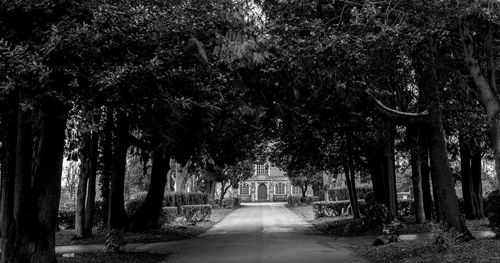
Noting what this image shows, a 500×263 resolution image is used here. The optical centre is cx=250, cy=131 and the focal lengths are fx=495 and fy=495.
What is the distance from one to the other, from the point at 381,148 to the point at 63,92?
16.4m

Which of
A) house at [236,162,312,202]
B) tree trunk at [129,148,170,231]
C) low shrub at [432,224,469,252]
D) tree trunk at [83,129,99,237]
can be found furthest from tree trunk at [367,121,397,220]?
house at [236,162,312,202]

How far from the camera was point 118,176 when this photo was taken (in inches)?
750

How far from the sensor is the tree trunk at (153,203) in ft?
75.5

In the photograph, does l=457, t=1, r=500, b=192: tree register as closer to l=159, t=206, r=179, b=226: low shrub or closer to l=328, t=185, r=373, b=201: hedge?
l=159, t=206, r=179, b=226: low shrub

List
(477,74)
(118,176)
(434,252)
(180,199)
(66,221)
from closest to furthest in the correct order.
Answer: (477,74)
(434,252)
(118,176)
(66,221)
(180,199)

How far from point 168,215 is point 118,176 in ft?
35.2

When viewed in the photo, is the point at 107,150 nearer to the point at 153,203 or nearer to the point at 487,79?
the point at 153,203

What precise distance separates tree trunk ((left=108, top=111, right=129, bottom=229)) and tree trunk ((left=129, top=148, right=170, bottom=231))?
74 centimetres

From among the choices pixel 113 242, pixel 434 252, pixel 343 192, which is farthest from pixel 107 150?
pixel 343 192

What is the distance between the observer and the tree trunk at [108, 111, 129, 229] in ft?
56.1

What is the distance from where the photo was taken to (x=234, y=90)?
13.5m

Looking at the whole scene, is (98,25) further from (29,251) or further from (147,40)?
(29,251)

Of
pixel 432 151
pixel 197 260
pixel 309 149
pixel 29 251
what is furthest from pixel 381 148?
pixel 29 251

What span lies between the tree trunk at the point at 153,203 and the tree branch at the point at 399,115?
38.3 ft
